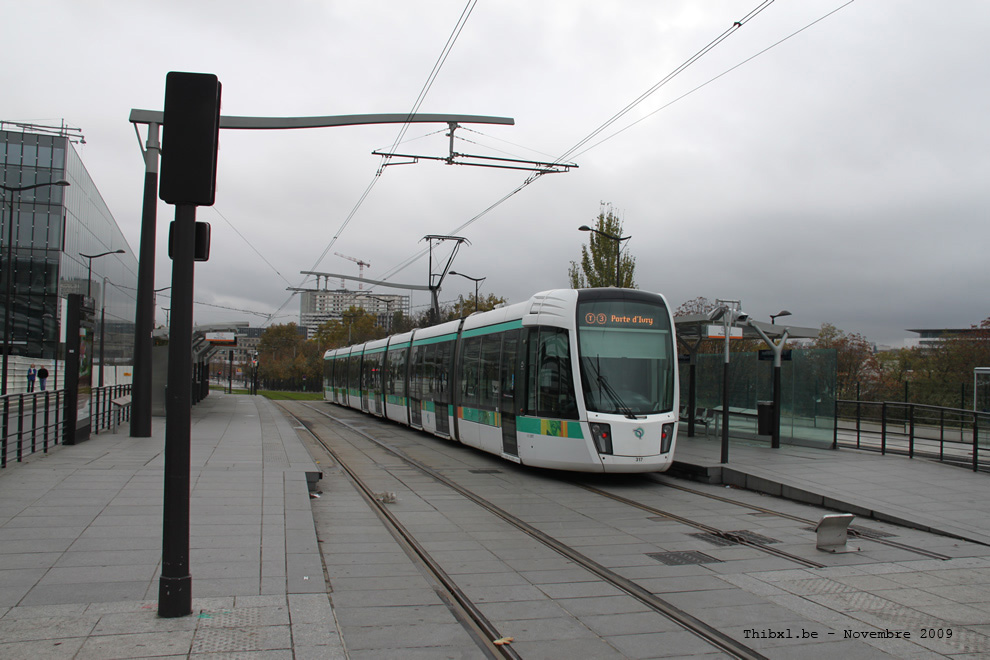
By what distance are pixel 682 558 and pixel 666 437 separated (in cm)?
501

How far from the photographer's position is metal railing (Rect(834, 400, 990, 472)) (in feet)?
46.4

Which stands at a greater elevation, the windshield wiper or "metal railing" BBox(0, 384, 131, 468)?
the windshield wiper

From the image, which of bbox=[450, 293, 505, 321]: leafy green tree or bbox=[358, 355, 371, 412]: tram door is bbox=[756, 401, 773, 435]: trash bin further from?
bbox=[450, 293, 505, 321]: leafy green tree

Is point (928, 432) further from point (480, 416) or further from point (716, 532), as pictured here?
point (716, 532)

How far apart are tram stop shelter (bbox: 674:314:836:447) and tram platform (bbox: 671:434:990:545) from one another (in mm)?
722

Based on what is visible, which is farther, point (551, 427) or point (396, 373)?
point (396, 373)

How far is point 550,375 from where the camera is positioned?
13055 millimetres

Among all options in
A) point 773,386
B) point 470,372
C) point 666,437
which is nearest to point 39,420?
point 470,372

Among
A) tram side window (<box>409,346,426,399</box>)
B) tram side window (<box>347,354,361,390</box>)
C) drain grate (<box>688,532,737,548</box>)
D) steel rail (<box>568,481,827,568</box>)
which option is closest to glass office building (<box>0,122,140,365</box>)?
tram side window (<box>347,354,361,390</box>)

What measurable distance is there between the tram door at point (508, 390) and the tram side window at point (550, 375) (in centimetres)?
72

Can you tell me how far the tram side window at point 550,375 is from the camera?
12.7 metres

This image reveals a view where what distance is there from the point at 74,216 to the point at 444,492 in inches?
2021

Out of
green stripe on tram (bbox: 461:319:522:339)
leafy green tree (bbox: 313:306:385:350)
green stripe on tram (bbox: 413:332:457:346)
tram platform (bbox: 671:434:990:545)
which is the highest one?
leafy green tree (bbox: 313:306:385:350)

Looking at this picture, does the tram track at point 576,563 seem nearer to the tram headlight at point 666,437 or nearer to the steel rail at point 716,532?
the steel rail at point 716,532
